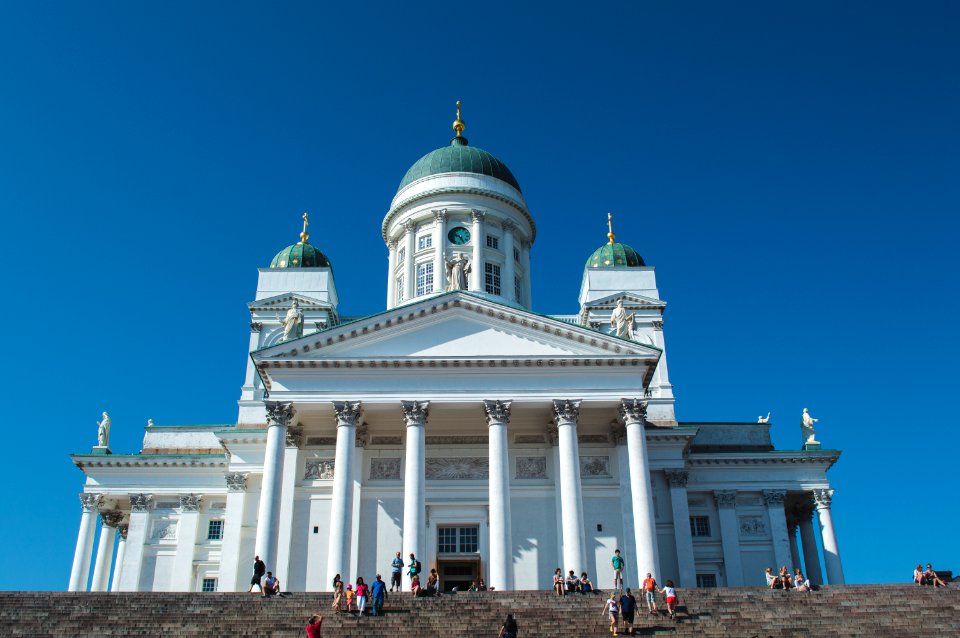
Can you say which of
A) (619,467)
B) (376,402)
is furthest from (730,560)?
(376,402)

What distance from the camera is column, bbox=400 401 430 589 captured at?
91.6 feet

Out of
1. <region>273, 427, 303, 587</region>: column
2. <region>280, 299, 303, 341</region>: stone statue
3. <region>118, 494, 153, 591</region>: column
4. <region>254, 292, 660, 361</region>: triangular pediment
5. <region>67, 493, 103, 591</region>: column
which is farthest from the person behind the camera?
<region>67, 493, 103, 591</region>: column

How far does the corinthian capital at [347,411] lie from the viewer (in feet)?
98.1

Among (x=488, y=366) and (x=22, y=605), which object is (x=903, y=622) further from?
(x=22, y=605)

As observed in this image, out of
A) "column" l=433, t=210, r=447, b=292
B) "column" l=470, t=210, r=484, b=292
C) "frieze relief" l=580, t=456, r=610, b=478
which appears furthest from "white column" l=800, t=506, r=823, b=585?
"column" l=433, t=210, r=447, b=292

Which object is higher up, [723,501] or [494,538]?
[723,501]

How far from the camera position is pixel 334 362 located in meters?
30.2

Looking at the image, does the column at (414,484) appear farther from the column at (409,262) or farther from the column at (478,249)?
the column at (409,262)

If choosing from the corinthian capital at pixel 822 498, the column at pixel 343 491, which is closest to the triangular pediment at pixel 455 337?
the column at pixel 343 491

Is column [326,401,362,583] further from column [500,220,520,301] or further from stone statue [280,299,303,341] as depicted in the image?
column [500,220,520,301]

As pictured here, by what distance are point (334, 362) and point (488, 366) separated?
16.6 ft

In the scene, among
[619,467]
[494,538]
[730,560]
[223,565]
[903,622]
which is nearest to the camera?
[903,622]

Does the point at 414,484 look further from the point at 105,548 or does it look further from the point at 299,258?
the point at 299,258

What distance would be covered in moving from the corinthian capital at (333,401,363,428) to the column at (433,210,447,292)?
554 inches
